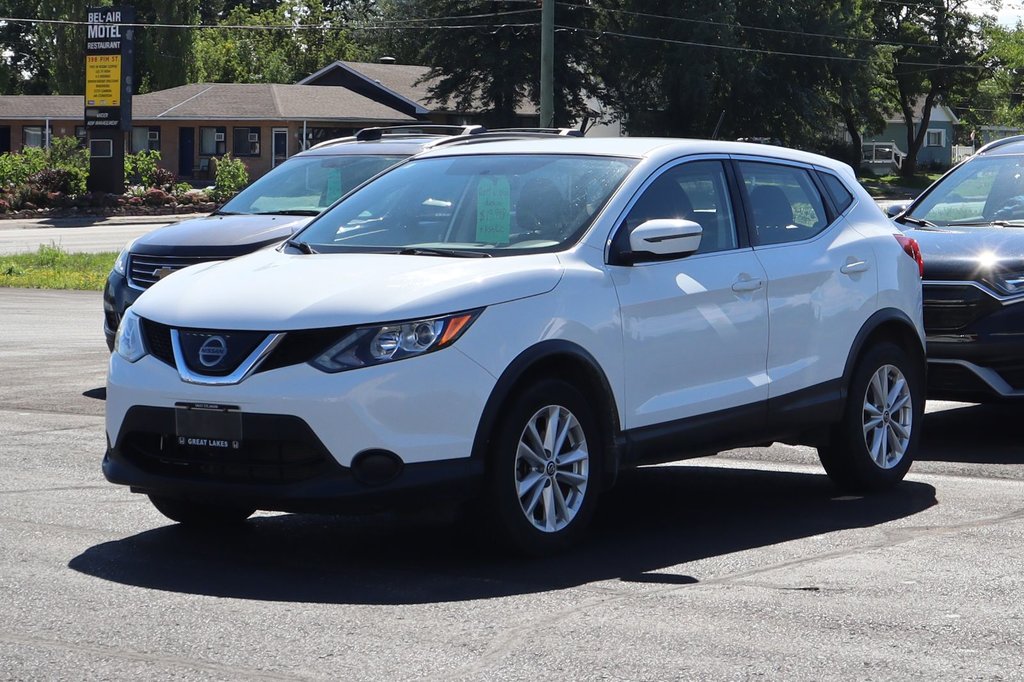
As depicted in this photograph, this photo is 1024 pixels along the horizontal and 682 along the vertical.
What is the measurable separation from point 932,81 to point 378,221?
91.0 metres

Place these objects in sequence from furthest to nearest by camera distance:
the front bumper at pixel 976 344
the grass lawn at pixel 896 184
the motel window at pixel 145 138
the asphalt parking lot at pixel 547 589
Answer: the grass lawn at pixel 896 184 < the motel window at pixel 145 138 < the front bumper at pixel 976 344 < the asphalt parking lot at pixel 547 589

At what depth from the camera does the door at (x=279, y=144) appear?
74.0 metres

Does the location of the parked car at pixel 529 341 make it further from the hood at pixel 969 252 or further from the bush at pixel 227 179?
the bush at pixel 227 179

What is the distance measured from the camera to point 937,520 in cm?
788

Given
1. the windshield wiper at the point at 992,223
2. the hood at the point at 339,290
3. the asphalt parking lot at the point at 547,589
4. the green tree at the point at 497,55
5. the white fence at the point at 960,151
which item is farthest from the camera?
the white fence at the point at 960,151

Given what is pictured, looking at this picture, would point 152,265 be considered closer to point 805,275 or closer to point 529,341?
point 805,275

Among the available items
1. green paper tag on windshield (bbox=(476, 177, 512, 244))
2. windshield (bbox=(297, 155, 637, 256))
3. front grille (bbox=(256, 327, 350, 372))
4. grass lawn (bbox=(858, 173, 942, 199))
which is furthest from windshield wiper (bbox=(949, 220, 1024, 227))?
grass lawn (bbox=(858, 173, 942, 199))

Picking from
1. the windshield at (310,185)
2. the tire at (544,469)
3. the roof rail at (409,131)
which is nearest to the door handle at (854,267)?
the tire at (544,469)

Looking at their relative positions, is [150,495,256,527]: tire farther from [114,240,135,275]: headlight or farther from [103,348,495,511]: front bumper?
[114,240,135,275]: headlight

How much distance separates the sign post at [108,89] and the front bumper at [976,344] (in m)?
42.5

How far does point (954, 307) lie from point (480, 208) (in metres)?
4.08

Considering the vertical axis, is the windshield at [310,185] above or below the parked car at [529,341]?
above

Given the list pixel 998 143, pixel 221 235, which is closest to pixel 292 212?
pixel 221 235

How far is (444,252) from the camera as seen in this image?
711cm
